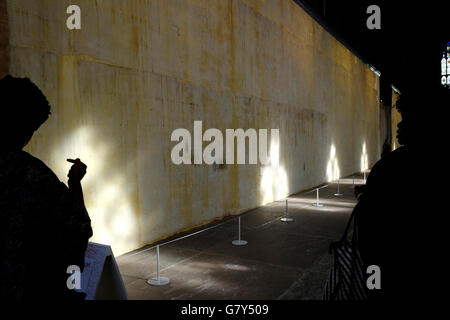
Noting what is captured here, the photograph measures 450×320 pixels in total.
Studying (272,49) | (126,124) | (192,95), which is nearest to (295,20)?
(272,49)

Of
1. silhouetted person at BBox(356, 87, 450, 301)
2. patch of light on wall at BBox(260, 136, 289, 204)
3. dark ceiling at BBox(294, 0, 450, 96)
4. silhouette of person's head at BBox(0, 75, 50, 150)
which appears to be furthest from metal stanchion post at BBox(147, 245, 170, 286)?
dark ceiling at BBox(294, 0, 450, 96)

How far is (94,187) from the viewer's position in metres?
5.55

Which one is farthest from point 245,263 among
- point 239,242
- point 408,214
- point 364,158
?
point 364,158

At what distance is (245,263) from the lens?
548cm

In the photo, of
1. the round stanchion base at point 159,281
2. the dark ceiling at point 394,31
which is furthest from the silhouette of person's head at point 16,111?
the dark ceiling at point 394,31

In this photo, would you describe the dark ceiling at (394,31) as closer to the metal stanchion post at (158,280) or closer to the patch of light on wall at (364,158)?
the patch of light on wall at (364,158)

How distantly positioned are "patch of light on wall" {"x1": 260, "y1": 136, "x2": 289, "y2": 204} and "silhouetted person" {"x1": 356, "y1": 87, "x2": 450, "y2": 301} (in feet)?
28.9

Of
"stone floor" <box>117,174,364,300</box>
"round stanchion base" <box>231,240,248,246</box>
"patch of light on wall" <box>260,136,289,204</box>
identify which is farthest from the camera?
"patch of light on wall" <box>260,136,289,204</box>

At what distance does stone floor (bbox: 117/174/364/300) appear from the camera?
445cm

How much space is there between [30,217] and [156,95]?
5.35 metres

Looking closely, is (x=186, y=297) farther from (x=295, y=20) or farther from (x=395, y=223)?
(x=295, y=20)

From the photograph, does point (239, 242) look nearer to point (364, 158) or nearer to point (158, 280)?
point (158, 280)

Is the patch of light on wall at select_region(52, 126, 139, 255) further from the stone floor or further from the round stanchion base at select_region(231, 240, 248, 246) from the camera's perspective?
the round stanchion base at select_region(231, 240, 248, 246)

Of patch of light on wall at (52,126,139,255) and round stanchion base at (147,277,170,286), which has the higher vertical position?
patch of light on wall at (52,126,139,255)
